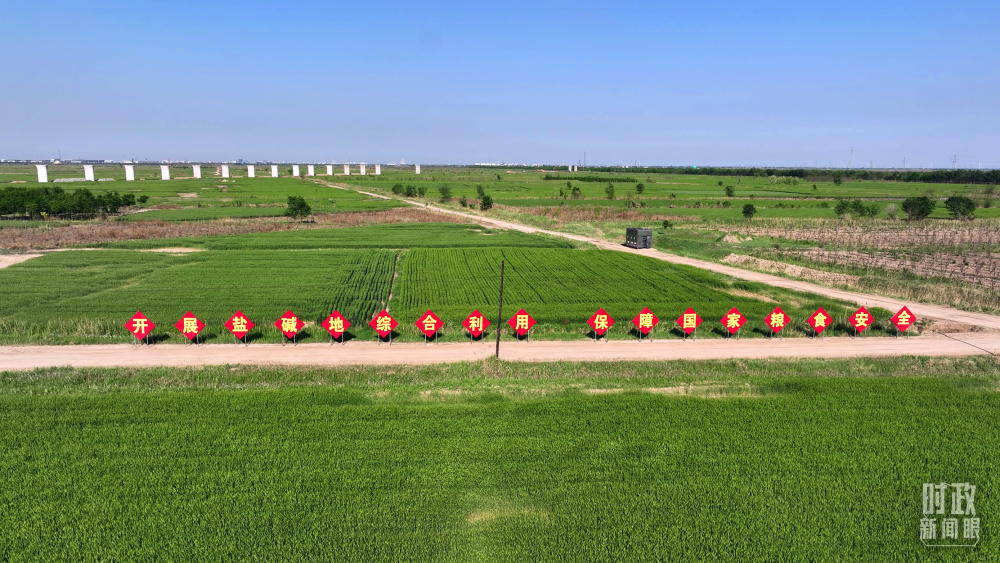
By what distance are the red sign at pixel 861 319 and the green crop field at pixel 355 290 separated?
1.13 meters

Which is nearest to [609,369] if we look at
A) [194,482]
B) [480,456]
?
[480,456]

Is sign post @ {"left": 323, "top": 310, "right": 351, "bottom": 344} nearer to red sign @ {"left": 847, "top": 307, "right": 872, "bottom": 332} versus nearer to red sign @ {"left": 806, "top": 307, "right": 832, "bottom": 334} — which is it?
red sign @ {"left": 806, "top": 307, "right": 832, "bottom": 334}

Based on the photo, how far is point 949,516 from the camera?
1381 centimetres

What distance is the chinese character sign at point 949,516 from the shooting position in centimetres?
1307

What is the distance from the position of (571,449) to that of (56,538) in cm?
1271

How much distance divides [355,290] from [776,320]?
25.0 meters

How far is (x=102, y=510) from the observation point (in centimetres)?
1321

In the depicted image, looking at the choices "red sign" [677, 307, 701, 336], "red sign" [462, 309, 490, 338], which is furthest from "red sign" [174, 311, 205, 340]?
"red sign" [677, 307, 701, 336]

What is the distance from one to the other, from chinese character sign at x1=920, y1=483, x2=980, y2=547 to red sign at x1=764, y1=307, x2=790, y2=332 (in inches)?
568

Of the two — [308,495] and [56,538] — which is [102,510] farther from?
[308,495]

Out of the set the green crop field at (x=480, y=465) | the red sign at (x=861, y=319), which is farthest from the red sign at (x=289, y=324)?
the red sign at (x=861, y=319)

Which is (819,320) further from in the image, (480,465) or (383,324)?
(383,324)

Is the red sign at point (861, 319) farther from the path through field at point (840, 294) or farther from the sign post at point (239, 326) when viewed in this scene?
the sign post at point (239, 326)

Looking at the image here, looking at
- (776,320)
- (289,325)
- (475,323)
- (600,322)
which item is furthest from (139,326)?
(776,320)
